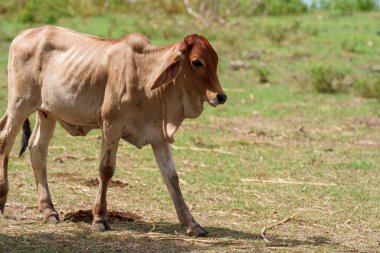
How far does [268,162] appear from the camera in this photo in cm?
1059

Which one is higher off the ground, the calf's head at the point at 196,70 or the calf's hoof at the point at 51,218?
the calf's head at the point at 196,70

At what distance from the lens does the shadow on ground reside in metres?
6.83

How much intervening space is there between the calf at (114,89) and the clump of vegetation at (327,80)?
7.85 meters

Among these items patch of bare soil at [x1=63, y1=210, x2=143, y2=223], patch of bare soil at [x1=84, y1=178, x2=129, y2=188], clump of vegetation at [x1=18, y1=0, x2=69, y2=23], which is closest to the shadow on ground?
patch of bare soil at [x1=63, y1=210, x2=143, y2=223]

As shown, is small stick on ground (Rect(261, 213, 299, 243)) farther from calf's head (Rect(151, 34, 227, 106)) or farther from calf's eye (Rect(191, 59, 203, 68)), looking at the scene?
calf's eye (Rect(191, 59, 203, 68))

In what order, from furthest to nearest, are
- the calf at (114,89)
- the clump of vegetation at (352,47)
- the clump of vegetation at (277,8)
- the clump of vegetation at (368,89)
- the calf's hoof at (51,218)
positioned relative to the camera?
1. the clump of vegetation at (277,8)
2. the clump of vegetation at (352,47)
3. the clump of vegetation at (368,89)
4. the calf's hoof at (51,218)
5. the calf at (114,89)

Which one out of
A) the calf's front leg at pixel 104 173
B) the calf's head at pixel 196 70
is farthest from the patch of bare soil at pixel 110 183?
the calf's head at pixel 196 70

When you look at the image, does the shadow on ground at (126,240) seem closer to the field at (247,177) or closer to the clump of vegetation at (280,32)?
the field at (247,177)

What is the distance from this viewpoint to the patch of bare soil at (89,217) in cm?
767

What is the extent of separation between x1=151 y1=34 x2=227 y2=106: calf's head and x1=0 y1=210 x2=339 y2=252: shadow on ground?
106 cm

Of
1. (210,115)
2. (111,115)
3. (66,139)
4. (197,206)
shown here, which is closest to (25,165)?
(66,139)

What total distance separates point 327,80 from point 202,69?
27.2 feet

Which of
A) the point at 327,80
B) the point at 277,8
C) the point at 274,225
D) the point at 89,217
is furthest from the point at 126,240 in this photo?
the point at 277,8

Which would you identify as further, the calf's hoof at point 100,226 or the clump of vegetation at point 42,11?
the clump of vegetation at point 42,11
